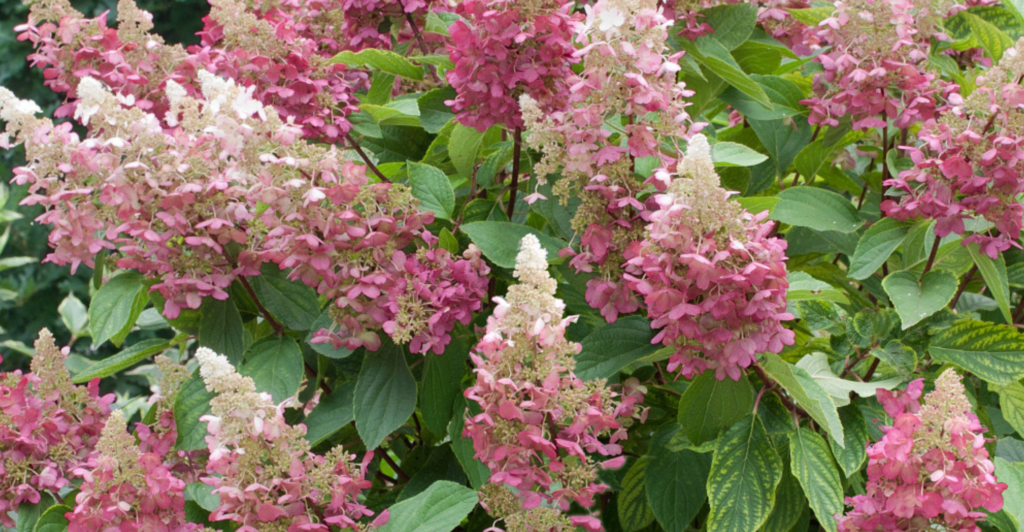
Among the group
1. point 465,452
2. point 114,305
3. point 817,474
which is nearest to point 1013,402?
point 817,474

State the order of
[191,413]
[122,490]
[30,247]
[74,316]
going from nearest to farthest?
[122,490]
[191,413]
[74,316]
[30,247]

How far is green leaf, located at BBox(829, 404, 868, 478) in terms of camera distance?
111 centimetres

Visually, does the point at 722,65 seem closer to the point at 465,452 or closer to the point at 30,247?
the point at 465,452

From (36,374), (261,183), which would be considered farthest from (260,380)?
(36,374)

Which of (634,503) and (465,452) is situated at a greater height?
(465,452)

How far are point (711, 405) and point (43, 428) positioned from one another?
3.10ft

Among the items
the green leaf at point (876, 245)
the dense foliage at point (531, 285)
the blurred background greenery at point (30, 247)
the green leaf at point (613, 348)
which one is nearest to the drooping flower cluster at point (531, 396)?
the dense foliage at point (531, 285)

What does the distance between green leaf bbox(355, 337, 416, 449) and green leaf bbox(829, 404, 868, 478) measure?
585mm

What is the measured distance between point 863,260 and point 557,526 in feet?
2.29

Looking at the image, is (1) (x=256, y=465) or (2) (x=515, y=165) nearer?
(1) (x=256, y=465)

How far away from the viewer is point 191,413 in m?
1.18

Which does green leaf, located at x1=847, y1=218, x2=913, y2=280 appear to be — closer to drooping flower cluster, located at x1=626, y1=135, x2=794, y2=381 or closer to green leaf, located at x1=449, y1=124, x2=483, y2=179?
drooping flower cluster, located at x1=626, y1=135, x2=794, y2=381

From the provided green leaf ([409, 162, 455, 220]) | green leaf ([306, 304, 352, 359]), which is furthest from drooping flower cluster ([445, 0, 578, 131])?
green leaf ([306, 304, 352, 359])

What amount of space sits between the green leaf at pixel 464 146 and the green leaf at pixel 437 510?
0.59 metres
